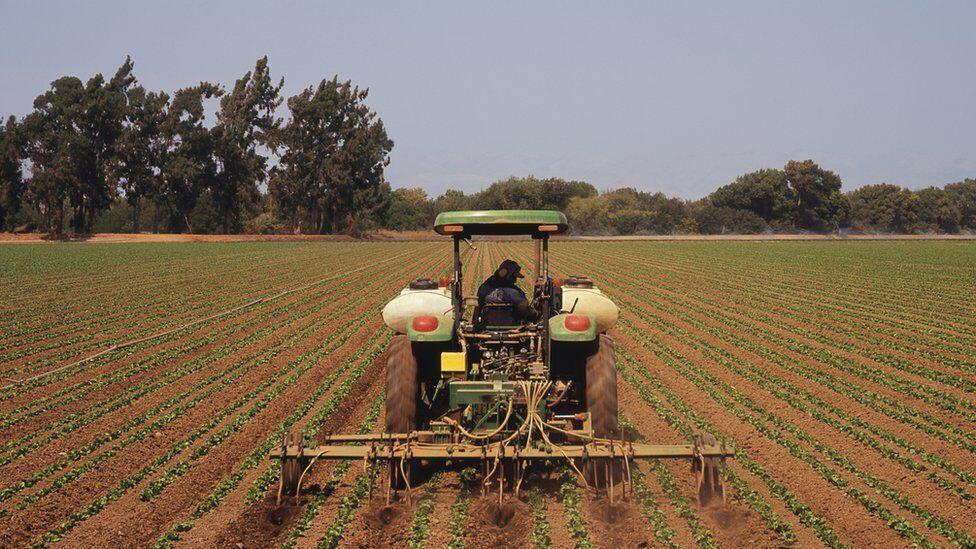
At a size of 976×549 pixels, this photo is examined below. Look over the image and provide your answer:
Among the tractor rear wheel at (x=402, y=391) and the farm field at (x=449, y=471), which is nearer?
the farm field at (x=449, y=471)

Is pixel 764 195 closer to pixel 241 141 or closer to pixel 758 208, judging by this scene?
pixel 758 208

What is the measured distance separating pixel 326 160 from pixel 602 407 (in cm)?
7596

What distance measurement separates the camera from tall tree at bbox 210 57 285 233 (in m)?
77.4

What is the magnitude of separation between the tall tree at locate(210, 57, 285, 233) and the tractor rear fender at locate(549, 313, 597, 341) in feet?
253

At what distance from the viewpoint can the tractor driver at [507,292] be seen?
725 cm

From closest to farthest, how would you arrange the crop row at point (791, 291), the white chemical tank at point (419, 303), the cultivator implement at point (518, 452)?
the cultivator implement at point (518, 452) < the white chemical tank at point (419, 303) < the crop row at point (791, 291)

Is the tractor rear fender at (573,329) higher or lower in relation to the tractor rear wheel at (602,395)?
higher

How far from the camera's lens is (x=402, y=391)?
6.61 metres

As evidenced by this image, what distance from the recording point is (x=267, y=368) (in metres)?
12.0

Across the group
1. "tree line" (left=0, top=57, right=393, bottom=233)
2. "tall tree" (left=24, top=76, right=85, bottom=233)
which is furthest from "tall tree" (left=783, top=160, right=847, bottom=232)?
"tall tree" (left=24, top=76, right=85, bottom=233)

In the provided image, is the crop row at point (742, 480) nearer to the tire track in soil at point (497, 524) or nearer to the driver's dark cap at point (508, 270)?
the tire track in soil at point (497, 524)

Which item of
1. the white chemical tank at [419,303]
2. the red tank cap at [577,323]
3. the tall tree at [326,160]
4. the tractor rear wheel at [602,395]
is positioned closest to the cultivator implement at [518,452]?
the tractor rear wheel at [602,395]

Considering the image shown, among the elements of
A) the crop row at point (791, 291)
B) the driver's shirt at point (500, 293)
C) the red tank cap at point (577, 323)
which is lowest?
the crop row at point (791, 291)

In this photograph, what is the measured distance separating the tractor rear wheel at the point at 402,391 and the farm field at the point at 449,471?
54cm
